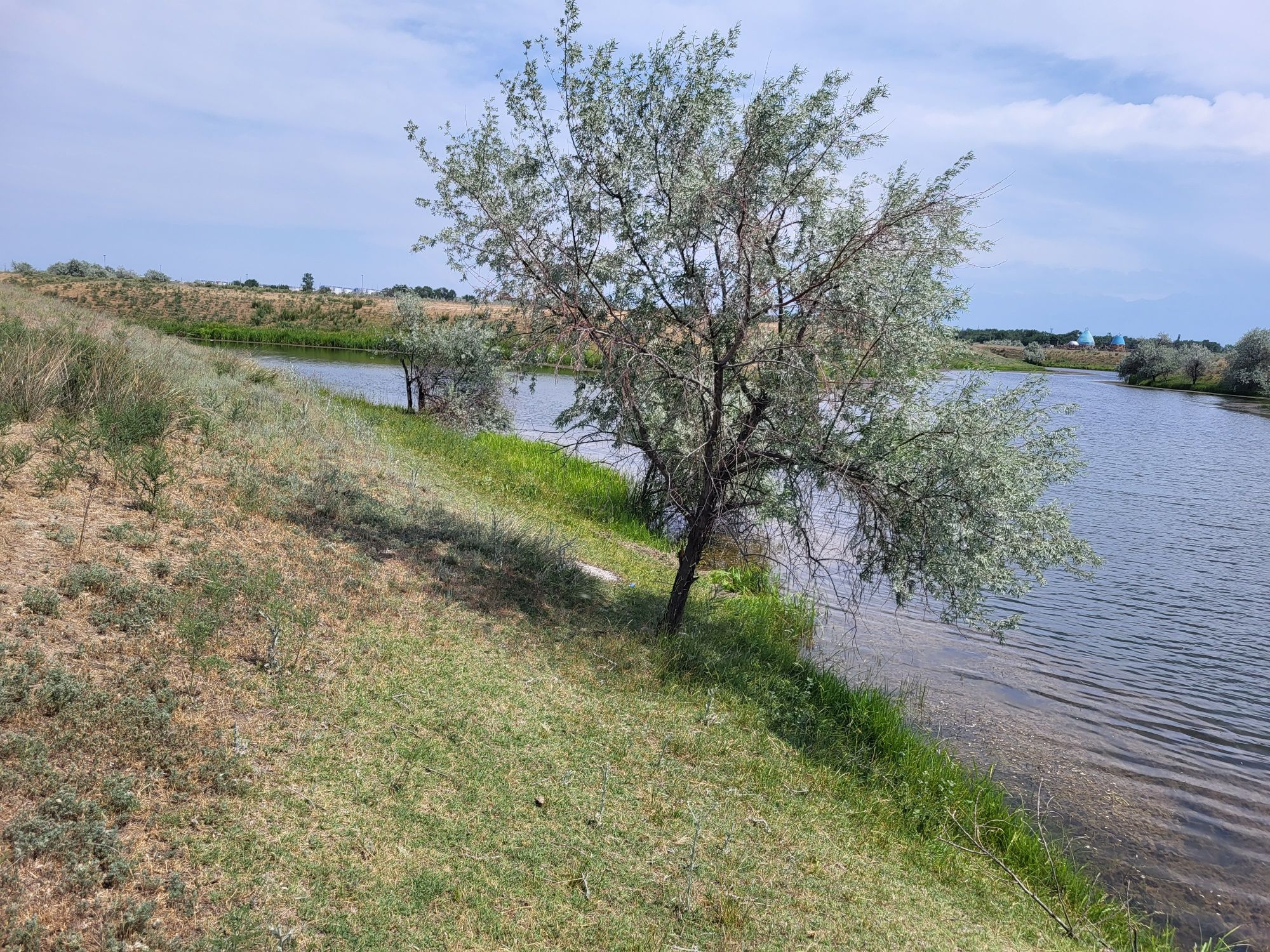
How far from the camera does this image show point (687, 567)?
8469 mm

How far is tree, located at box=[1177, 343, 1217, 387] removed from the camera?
250 feet

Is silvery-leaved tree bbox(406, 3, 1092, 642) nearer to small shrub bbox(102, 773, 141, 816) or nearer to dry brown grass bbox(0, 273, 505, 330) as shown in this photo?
small shrub bbox(102, 773, 141, 816)

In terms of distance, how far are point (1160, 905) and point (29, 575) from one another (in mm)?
8846

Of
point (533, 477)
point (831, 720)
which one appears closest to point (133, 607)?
point (831, 720)

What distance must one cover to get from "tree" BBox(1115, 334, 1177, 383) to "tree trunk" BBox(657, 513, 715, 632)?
89.9 meters

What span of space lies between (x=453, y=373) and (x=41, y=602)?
59.3 feet

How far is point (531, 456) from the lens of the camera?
1770 cm

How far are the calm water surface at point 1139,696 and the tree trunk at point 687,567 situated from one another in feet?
8.49

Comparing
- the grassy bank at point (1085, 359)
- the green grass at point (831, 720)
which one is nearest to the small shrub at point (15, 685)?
the green grass at point (831, 720)

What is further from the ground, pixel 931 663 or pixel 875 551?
pixel 875 551

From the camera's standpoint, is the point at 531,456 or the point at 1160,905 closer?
the point at 1160,905

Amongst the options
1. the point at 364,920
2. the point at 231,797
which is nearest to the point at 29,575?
the point at 231,797

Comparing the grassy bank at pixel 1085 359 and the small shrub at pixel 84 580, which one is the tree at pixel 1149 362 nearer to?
the grassy bank at pixel 1085 359

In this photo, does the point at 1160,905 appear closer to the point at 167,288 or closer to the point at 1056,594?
the point at 1056,594
